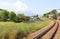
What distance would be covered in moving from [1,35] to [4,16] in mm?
92864

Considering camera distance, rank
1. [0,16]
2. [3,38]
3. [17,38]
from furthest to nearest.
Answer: [0,16] < [17,38] < [3,38]

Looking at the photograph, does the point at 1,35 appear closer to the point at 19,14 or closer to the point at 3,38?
the point at 3,38

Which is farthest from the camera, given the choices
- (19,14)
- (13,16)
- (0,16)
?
(19,14)

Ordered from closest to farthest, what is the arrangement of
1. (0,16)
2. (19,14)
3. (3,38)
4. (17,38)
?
(3,38), (17,38), (0,16), (19,14)

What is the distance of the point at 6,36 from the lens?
16.0m

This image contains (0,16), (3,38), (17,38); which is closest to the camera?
(3,38)

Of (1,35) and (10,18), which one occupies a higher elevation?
(1,35)

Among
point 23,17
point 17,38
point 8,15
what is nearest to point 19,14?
point 23,17

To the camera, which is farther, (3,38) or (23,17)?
(23,17)

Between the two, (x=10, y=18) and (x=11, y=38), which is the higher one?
(x=11, y=38)

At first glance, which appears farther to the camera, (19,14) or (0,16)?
(19,14)

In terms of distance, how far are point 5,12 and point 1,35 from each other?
96.9 m

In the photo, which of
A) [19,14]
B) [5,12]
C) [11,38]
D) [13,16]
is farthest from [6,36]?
[19,14]

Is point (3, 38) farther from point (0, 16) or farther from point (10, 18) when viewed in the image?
point (0, 16)
